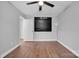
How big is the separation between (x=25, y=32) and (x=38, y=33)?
900mm

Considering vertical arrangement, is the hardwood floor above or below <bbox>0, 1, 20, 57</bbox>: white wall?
below

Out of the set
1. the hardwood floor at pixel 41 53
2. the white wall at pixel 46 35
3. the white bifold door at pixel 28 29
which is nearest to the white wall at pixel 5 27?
the hardwood floor at pixel 41 53

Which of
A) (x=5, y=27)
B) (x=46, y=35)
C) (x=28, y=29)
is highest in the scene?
(x=5, y=27)

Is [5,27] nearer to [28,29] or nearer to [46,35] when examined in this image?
[28,29]

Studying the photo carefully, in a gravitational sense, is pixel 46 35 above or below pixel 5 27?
below

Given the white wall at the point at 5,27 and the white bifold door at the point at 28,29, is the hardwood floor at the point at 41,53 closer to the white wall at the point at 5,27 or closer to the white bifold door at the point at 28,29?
the white wall at the point at 5,27

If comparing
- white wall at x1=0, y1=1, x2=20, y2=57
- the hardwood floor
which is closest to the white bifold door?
the hardwood floor

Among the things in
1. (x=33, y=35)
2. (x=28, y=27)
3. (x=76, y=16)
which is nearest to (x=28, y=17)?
(x=28, y=27)

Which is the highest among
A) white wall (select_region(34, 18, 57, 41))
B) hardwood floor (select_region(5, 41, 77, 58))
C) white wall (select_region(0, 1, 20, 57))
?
white wall (select_region(0, 1, 20, 57))

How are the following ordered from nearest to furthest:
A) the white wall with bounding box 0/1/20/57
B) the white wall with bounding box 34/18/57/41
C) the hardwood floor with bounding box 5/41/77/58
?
the white wall with bounding box 0/1/20/57 < the hardwood floor with bounding box 5/41/77/58 < the white wall with bounding box 34/18/57/41

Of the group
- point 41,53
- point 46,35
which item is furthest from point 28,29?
point 41,53

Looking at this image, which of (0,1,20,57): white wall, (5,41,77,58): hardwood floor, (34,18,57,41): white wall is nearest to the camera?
(0,1,20,57): white wall

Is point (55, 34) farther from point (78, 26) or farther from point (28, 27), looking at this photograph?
point (78, 26)

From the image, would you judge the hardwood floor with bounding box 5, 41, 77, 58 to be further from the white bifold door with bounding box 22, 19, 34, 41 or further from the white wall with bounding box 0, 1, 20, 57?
the white bifold door with bounding box 22, 19, 34, 41
